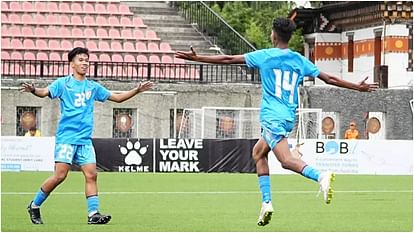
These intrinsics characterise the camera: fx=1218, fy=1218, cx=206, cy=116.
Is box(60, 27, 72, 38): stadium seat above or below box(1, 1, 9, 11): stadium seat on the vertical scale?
below

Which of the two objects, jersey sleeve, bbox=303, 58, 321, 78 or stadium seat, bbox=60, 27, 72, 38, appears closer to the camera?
jersey sleeve, bbox=303, 58, 321, 78

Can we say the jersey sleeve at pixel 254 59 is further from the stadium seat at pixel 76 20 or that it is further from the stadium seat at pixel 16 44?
the stadium seat at pixel 76 20

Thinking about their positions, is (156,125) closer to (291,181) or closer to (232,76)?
(232,76)

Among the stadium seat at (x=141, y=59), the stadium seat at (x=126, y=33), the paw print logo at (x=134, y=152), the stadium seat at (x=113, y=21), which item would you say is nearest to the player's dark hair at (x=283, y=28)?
the paw print logo at (x=134, y=152)

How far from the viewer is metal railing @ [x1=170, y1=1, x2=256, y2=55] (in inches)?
1907

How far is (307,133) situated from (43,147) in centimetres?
1031

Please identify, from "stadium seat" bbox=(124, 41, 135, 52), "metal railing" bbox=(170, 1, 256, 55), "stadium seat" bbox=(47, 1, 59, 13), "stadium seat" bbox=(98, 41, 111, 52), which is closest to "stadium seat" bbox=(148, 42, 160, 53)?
"stadium seat" bbox=(124, 41, 135, 52)

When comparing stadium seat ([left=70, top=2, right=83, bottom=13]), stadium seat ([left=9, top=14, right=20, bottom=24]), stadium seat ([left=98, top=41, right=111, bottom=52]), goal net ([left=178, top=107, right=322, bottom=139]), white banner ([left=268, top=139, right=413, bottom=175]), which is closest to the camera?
white banner ([left=268, top=139, right=413, bottom=175])

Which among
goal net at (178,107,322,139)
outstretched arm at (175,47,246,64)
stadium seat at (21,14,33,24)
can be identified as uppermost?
stadium seat at (21,14,33,24)

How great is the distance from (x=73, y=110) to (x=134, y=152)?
2031 cm

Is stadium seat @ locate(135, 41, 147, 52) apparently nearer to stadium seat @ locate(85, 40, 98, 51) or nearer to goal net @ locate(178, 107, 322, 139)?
stadium seat @ locate(85, 40, 98, 51)

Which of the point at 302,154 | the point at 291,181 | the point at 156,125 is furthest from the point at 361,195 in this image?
the point at 156,125

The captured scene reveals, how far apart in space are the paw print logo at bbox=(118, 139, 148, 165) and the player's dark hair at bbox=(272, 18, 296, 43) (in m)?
21.9

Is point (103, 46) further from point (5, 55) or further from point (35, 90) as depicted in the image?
point (35, 90)
